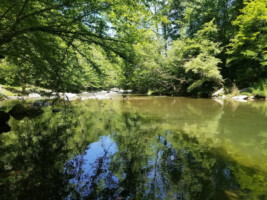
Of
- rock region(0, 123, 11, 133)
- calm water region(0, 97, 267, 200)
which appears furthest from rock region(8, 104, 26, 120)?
calm water region(0, 97, 267, 200)

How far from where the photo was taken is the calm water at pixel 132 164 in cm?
314

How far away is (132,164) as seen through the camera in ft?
13.9

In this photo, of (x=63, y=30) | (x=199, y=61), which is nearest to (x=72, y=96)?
(x=199, y=61)

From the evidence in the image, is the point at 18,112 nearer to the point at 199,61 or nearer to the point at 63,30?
the point at 63,30

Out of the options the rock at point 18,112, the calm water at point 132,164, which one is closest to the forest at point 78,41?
the calm water at point 132,164

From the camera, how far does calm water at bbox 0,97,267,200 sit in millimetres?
3143

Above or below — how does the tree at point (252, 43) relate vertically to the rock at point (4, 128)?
above

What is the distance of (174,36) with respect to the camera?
3456cm

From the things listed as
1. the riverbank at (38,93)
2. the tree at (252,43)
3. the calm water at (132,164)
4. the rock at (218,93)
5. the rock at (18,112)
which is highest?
the tree at (252,43)

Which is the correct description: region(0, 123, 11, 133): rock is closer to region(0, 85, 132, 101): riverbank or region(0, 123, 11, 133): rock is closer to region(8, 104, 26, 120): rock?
region(0, 85, 132, 101): riverbank

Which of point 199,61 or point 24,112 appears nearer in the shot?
point 24,112

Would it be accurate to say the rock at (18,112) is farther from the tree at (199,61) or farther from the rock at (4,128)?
the tree at (199,61)

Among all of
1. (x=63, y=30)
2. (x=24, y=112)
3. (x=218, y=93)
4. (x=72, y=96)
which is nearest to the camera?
(x=63, y=30)

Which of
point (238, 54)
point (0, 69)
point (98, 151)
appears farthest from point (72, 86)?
point (238, 54)
